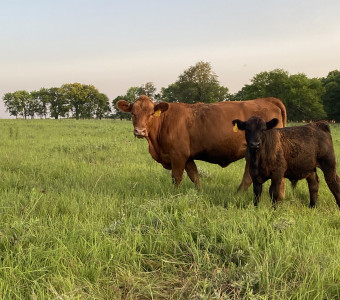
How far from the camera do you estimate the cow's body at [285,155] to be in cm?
470

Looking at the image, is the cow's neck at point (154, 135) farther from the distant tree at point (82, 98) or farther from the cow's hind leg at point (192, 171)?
the distant tree at point (82, 98)

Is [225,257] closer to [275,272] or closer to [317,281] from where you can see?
[275,272]

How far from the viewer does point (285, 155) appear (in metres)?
4.79

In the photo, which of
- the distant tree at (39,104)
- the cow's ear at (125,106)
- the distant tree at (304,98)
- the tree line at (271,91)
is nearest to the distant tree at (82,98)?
the tree line at (271,91)

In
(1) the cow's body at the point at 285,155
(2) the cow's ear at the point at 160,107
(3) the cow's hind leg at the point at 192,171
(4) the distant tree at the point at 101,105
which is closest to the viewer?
(1) the cow's body at the point at 285,155

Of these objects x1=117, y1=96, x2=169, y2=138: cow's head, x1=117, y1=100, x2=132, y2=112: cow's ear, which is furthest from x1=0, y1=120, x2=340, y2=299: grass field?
x1=117, y1=100, x2=132, y2=112: cow's ear

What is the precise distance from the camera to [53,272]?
2516 millimetres

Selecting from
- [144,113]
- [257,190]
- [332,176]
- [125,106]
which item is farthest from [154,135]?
[332,176]

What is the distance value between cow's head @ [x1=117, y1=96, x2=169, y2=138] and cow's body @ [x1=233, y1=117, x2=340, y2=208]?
1.76 m

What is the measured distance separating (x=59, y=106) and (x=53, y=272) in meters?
122

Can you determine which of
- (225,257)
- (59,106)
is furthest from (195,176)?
(59,106)

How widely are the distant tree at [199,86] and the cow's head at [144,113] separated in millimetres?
70924

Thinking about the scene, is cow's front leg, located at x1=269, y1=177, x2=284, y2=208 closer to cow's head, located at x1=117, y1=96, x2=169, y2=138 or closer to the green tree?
cow's head, located at x1=117, y1=96, x2=169, y2=138

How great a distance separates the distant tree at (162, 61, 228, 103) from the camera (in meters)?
76.4
